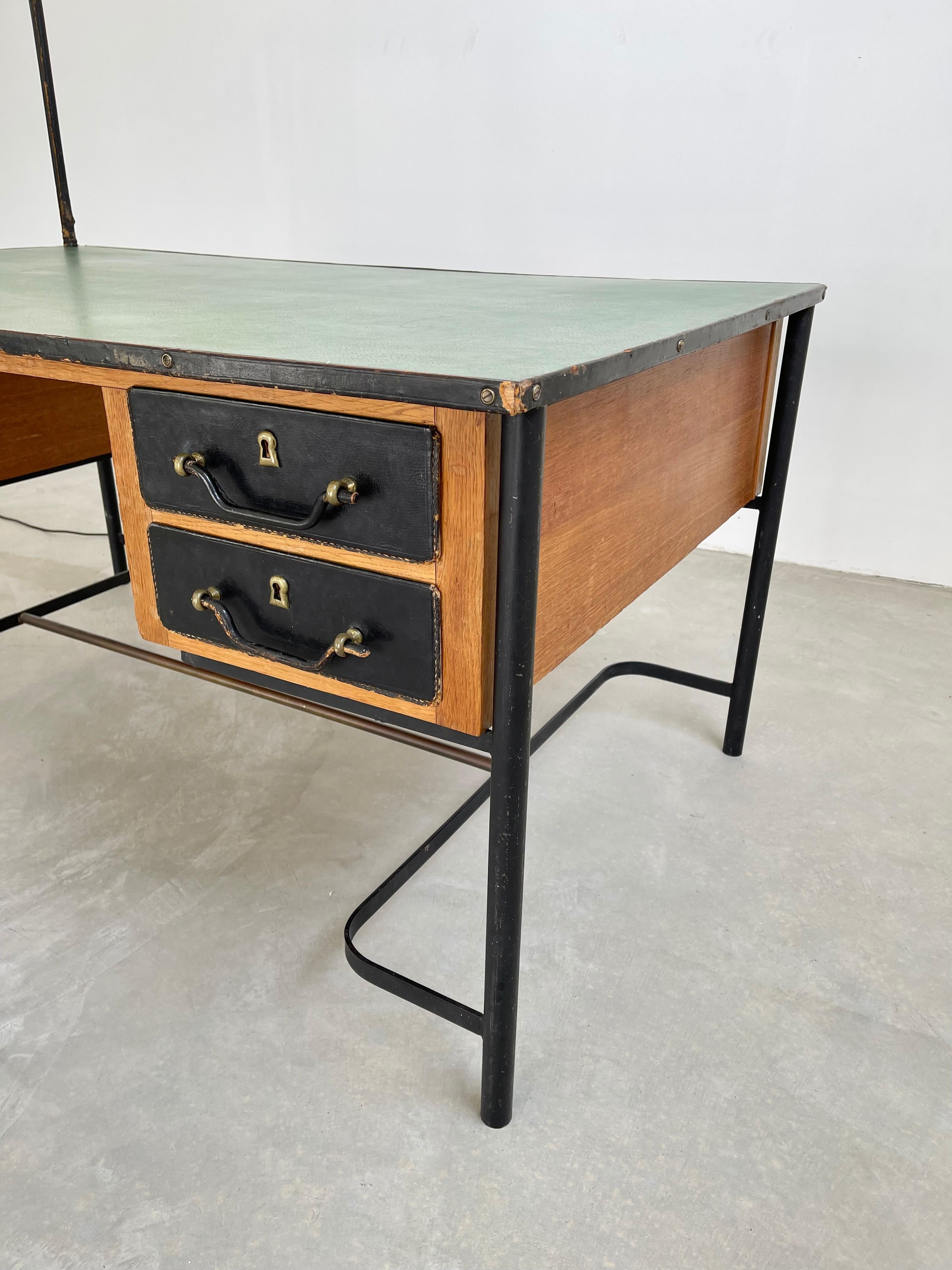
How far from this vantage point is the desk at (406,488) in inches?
34.0

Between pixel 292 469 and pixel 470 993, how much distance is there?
2.69ft

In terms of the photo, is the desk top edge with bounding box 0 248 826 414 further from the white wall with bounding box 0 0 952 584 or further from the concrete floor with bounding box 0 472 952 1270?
the white wall with bounding box 0 0 952 584

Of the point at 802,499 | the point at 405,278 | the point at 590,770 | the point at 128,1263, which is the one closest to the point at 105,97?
the point at 405,278

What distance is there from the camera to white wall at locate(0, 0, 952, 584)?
2.59 metres

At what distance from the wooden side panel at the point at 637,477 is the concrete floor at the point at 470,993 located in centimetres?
57

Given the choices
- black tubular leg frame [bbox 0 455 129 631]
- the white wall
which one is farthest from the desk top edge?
the white wall

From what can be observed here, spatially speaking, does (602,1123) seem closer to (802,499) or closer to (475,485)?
(475,485)

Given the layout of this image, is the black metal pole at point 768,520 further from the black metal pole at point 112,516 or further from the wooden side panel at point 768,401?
the black metal pole at point 112,516

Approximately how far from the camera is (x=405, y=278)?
1.69m

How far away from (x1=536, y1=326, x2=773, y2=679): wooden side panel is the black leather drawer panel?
0.14 m

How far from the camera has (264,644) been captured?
1.08 meters

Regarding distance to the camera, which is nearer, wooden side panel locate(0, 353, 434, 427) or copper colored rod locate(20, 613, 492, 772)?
wooden side panel locate(0, 353, 434, 427)

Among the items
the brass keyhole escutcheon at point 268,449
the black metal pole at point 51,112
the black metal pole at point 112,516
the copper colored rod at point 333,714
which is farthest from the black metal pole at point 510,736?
the black metal pole at point 112,516

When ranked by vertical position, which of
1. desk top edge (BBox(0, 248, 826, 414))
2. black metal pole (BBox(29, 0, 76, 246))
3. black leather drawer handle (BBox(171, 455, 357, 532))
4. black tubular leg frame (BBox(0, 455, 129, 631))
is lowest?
black tubular leg frame (BBox(0, 455, 129, 631))
